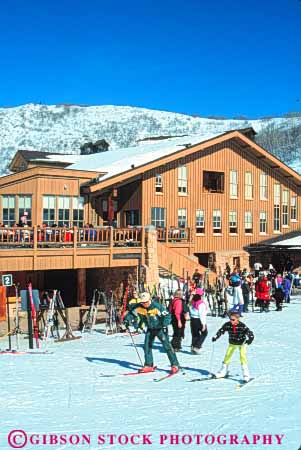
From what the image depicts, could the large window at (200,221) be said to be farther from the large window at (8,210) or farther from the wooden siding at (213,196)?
the large window at (8,210)

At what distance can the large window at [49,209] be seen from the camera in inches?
1087

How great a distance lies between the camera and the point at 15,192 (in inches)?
1088

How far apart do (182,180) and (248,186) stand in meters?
5.04

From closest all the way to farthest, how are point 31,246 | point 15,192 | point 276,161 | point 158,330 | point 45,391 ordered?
1. point 45,391
2. point 158,330
3. point 31,246
4. point 15,192
5. point 276,161

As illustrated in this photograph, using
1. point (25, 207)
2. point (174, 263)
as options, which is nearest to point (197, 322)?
point (174, 263)

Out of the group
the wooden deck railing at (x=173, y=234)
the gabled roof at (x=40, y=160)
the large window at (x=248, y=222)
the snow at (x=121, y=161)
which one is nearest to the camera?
the wooden deck railing at (x=173, y=234)

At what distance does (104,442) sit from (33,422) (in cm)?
148

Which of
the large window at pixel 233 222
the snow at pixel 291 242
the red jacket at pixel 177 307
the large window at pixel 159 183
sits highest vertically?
the large window at pixel 159 183

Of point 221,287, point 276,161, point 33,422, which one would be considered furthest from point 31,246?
point 276,161

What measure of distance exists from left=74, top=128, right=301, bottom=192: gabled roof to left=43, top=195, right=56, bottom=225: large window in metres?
1.88

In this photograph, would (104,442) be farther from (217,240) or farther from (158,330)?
(217,240)

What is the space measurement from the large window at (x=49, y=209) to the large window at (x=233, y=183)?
1121 cm

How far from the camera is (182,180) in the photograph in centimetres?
3225

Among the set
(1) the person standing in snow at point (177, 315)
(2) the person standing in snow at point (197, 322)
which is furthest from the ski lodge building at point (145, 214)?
(2) the person standing in snow at point (197, 322)
